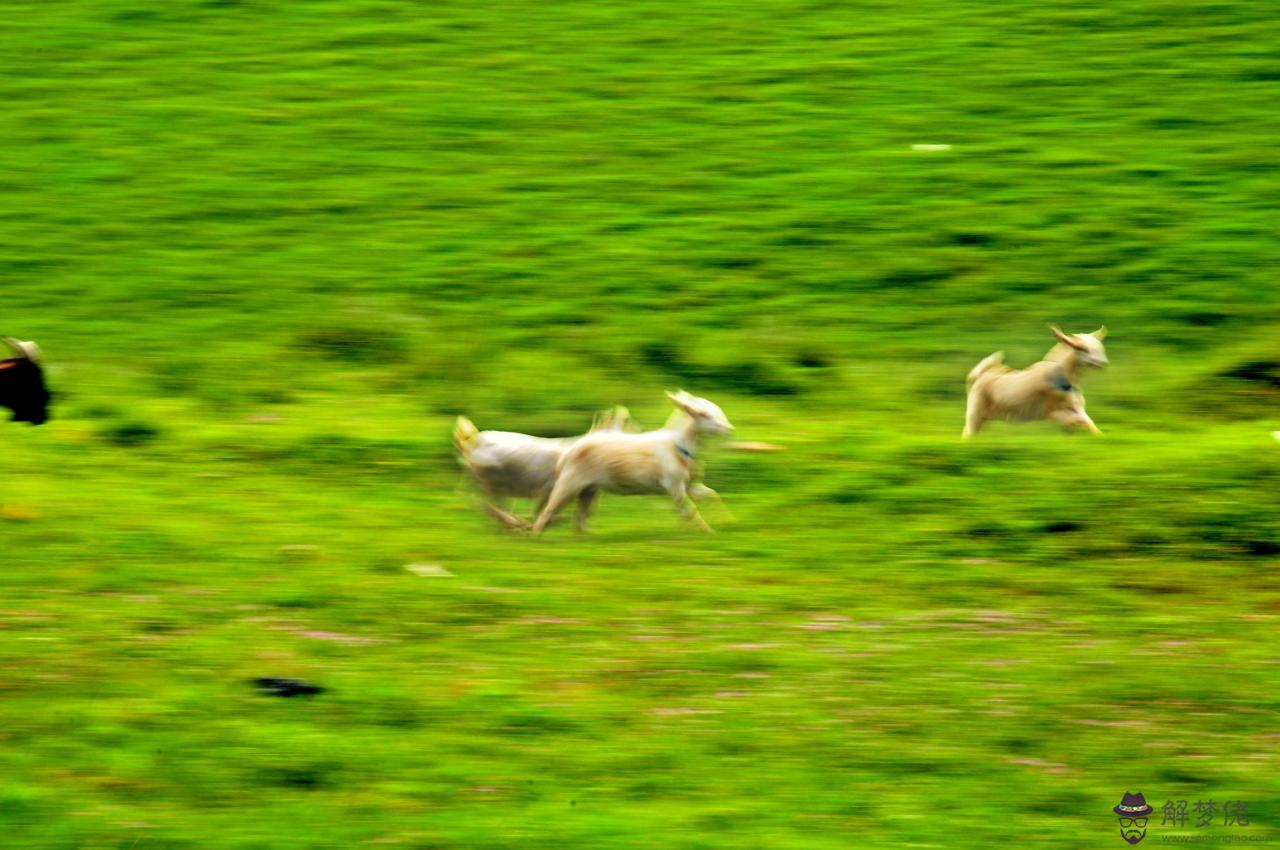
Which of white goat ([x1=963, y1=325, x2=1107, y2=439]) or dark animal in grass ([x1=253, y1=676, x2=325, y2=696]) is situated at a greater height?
white goat ([x1=963, y1=325, x2=1107, y2=439])

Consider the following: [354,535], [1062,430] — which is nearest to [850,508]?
[1062,430]

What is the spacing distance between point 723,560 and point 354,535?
1.79 metres

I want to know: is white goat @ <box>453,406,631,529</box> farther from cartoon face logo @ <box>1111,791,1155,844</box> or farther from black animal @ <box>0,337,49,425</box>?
cartoon face logo @ <box>1111,791,1155,844</box>

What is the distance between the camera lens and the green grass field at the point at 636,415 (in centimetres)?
573

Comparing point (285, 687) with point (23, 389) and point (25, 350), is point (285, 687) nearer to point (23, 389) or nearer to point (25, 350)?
point (25, 350)

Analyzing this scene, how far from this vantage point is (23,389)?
945cm

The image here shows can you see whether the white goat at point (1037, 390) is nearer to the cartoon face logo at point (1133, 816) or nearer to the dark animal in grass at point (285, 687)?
the cartoon face logo at point (1133, 816)

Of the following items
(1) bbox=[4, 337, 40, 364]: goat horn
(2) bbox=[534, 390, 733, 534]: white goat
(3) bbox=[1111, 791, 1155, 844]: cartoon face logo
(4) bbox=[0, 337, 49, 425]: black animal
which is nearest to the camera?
(3) bbox=[1111, 791, 1155, 844]: cartoon face logo

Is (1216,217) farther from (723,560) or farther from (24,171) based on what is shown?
(24,171)

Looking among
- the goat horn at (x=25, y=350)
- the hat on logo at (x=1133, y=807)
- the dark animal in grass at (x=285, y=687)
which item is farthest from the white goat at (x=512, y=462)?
the hat on logo at (x=1133, y=807)

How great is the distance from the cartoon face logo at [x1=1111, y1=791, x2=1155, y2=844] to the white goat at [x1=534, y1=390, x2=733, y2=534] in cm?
301

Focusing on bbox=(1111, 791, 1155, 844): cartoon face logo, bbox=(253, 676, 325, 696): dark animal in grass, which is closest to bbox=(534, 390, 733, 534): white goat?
bbox=(253, 676, 325, 696): dark animal in grass

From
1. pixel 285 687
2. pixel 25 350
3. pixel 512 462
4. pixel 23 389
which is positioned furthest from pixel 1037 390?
pixel 23 389

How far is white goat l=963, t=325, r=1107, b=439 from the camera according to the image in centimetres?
948
